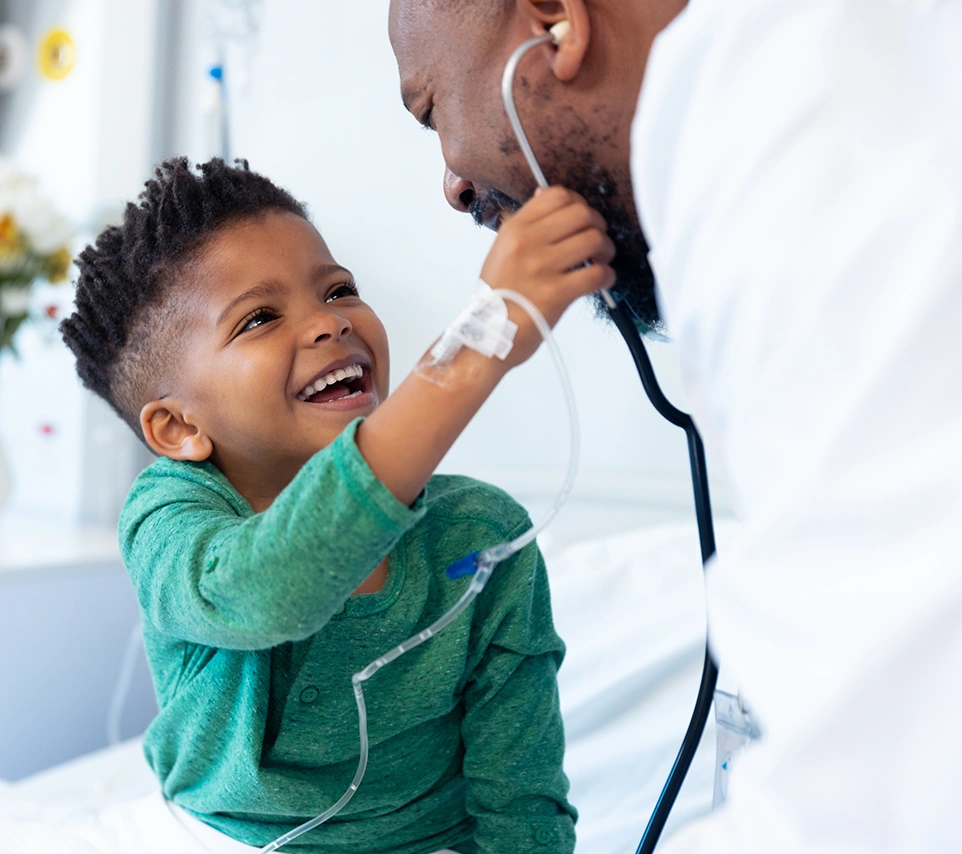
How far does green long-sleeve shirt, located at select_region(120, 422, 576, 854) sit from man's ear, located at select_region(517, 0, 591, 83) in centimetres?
46

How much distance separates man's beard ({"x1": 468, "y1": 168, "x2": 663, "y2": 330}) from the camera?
34.3 inches

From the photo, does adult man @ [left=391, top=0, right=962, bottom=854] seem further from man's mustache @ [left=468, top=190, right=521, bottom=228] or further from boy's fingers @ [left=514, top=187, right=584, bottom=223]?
man's mustache @ [left=468, top=190, right=521, bottom=228]

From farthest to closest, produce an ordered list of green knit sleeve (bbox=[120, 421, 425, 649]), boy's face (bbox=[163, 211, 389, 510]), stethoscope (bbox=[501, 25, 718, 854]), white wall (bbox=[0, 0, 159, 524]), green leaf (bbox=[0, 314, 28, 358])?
white wall (bbox=[0, 0, 159, 524])
green leaf (bbox=[0, 314, 28, 358])
boy's face (bbox=[163, 211, 389, 510])
stethoscope (bbox=[501, 25, 718, 854])
green knit sleeve (bbox=[120, 421, 425, 649])

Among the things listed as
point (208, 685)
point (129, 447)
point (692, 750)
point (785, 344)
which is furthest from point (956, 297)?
point (129, 447)

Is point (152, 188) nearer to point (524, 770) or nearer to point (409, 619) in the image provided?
point (409, 619)

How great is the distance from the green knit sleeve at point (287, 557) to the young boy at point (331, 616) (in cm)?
1

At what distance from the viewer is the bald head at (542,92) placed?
32.2 inches

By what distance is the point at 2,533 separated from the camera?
2.22 metres

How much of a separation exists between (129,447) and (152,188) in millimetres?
1337

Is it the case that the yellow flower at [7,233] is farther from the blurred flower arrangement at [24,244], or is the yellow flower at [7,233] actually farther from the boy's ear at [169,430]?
the boy's ear at [169,430]

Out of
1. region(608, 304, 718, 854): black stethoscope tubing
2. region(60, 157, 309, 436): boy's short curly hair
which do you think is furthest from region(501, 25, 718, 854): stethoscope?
region(60, 157, 309, 436): boy's short curly hair

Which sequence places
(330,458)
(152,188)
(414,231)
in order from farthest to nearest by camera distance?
(414,231), (152,188), (330,458)

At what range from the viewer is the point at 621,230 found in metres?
0.89

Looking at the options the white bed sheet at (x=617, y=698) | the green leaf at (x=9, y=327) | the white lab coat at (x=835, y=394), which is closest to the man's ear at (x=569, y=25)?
the white lab coat at (x=835, y=394)
